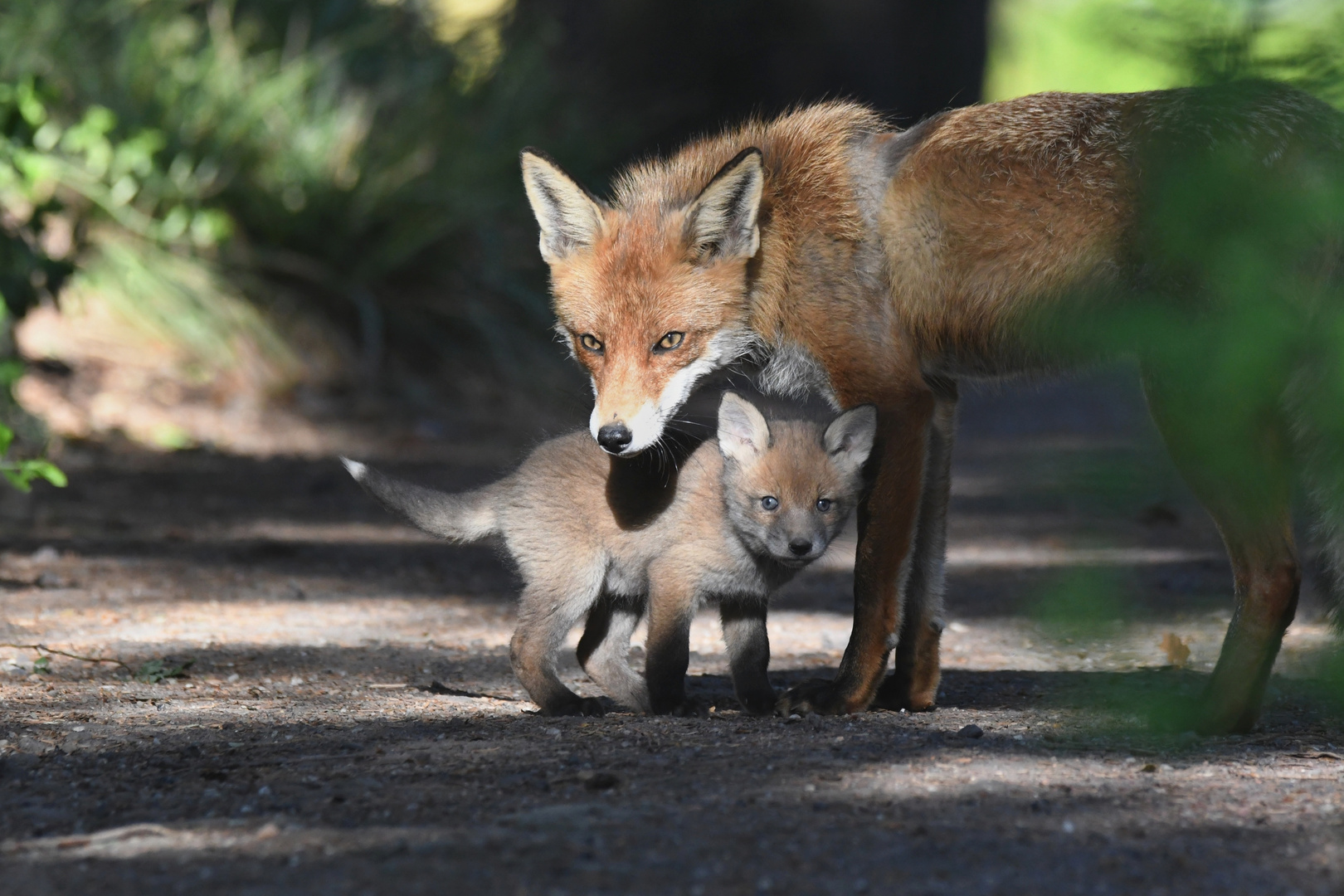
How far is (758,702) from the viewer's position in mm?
4367

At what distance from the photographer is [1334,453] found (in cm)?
207

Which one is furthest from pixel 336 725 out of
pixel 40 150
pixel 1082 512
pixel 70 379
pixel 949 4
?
pixel 949 4

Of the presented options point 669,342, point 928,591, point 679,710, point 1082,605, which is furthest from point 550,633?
point 1082,605

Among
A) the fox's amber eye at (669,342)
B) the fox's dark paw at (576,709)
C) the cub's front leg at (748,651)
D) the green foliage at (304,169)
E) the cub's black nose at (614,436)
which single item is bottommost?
the fox's dark paw at (576,709)

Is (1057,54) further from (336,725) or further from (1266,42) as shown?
(336,725)

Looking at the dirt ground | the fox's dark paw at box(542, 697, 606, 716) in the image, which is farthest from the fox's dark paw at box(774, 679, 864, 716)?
the fox's dark paw at box(542, 697, 606, 716)

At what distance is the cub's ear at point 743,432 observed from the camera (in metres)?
4.56

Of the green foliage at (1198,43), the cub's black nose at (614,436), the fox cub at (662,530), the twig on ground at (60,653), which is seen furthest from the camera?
the twig on ground at (60,653)

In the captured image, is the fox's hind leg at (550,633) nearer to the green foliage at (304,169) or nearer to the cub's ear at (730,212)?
the cub's ear at (730,212)

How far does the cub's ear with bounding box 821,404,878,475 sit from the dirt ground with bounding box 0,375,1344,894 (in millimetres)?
721

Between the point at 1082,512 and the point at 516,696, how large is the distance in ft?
9.94

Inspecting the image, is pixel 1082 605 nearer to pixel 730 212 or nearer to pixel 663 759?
pixel 663 759

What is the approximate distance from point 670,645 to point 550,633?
443 millimetres

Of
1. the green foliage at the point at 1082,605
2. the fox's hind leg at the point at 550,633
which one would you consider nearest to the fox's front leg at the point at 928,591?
the fox's hind leg at the point at 550,633
